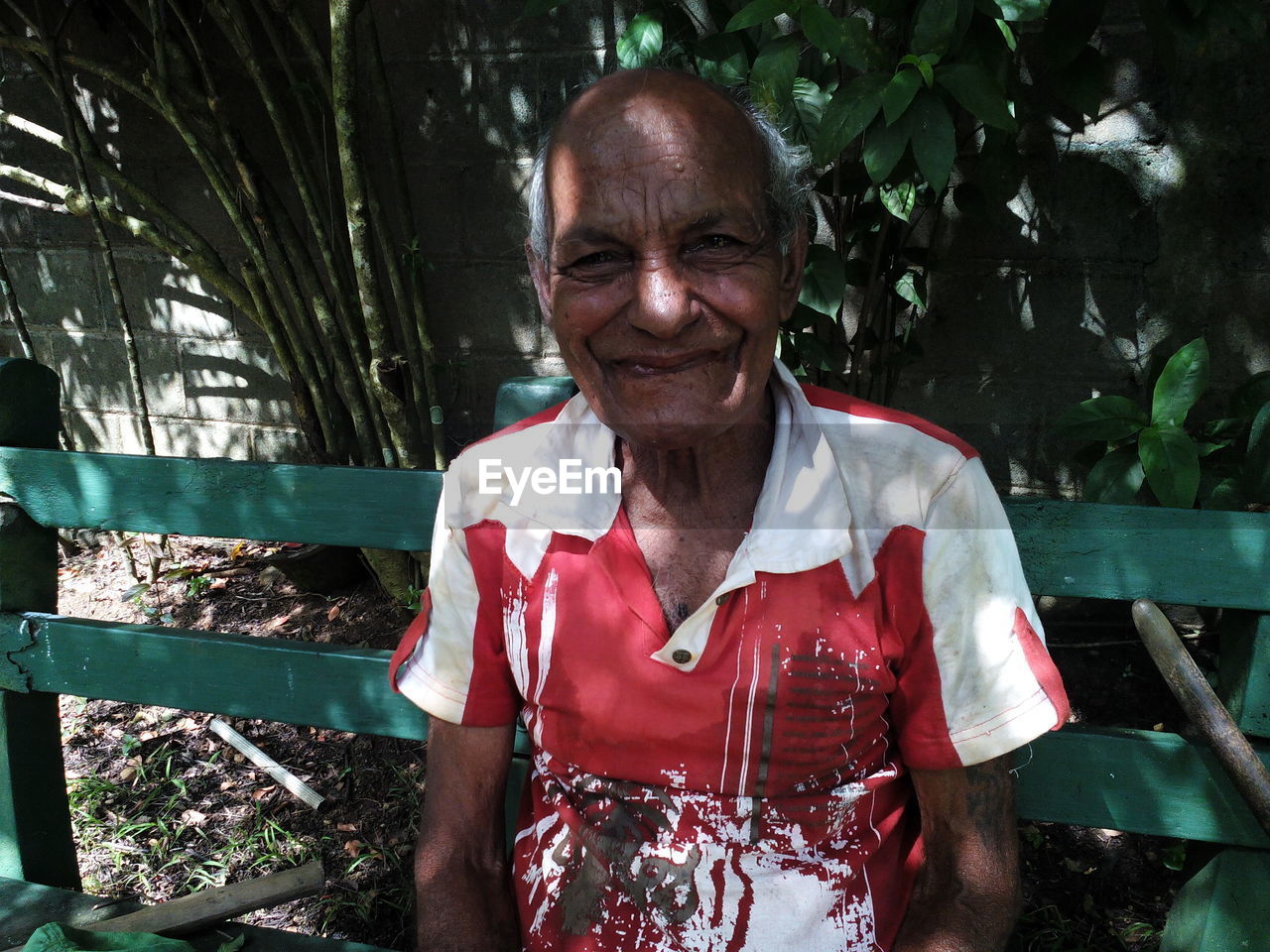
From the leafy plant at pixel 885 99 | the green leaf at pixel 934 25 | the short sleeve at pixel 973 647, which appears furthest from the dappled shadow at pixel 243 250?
the short sleeve at pixel 973 647

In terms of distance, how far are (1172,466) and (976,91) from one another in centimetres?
83

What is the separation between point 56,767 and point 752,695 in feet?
4.97

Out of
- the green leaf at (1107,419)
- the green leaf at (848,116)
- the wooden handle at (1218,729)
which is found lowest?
the wooden handle at (1218,729)

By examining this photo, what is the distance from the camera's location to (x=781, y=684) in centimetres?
140

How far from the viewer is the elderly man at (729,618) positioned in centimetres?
Answer: 139

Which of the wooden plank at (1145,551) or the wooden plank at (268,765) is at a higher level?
the wooden plank at (1145,551)

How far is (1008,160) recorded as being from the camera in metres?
2.35

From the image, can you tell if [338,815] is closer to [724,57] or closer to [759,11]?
[724,57]

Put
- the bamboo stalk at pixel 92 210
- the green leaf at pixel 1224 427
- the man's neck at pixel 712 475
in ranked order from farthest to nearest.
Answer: the bamboo stalk at pixel 92 210
the green leaf at pixel 1224 427
the man's neck at pixel 712 475

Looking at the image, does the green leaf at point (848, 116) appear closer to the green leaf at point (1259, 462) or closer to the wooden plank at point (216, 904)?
the green leaf at point (1259, 462)

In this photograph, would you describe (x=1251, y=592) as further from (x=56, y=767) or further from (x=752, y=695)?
(x=56, y=767)

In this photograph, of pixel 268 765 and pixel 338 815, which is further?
pixel 268 765

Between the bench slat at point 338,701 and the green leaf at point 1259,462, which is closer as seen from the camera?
the bench slat at point 338,701

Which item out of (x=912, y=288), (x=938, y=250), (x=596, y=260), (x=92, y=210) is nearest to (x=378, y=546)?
(x=596, y=260)
